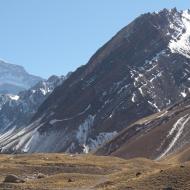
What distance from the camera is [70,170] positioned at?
336 ft

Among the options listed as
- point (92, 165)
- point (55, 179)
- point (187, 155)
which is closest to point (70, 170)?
point (92, 165)

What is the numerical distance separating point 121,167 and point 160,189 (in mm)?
44301

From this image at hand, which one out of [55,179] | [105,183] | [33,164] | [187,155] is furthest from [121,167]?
[187,155]

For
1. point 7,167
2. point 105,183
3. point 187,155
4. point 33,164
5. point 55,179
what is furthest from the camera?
point 187,155

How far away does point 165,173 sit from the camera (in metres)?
65.6

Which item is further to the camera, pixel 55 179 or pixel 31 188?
pixel 55 179

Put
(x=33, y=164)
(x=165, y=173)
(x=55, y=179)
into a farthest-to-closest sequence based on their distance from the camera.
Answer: (x=33, y=164) < (x=55, y=179) < (x=165, y=173)

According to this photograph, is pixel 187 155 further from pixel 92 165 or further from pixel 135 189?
pixel 135 189

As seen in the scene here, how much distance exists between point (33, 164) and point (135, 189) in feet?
158

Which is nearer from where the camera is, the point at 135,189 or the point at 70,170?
the point at 135,189

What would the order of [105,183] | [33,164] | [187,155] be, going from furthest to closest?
1. [187,155]
2. [33,164]
3. [105,183]

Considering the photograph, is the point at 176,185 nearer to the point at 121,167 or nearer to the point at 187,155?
the point at 121,167

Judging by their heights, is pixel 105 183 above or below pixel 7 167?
below

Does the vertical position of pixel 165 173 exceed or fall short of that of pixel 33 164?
it falls short
